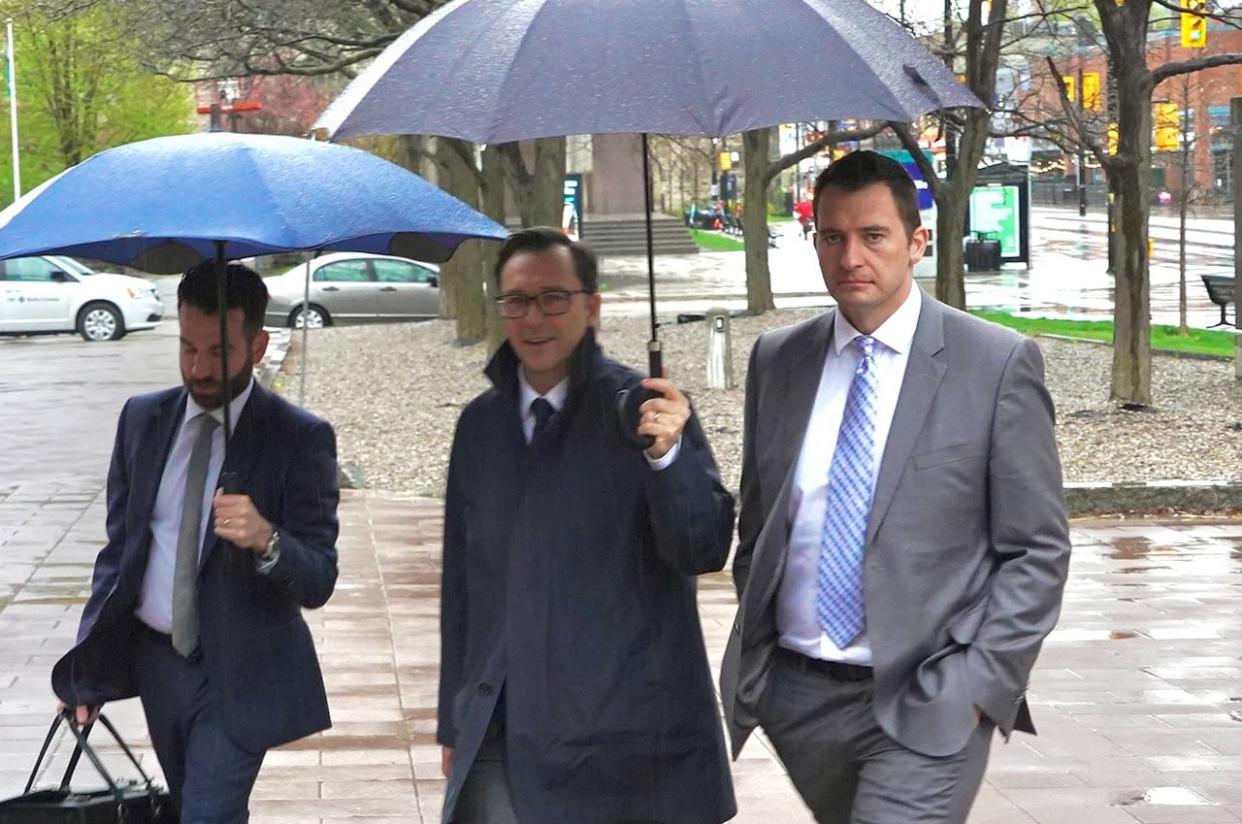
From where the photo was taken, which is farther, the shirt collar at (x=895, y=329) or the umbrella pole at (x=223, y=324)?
the umbrella pole at (x=223, y=324)

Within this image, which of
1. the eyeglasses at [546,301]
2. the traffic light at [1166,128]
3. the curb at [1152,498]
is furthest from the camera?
the traffic light at [1166,128]

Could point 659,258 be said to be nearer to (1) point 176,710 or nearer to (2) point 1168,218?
(2) point 1168,218

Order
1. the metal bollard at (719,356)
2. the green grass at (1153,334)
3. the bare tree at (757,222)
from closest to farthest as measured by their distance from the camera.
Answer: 1. the metal bollard at (719,356)
2. the green grass at (1153,334)
3. the bare tree at (757,222)

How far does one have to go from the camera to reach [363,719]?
7.27m

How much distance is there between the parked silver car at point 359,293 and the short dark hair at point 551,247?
31228 mm

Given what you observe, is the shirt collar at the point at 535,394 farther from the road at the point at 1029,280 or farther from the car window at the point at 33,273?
the car window at the point at 33,273

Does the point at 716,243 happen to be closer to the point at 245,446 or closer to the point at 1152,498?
the point at 1152,498

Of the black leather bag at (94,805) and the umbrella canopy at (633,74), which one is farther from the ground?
the umbrella canopy at (633,74)

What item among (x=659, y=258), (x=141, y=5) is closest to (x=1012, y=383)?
(x=141, y=5)

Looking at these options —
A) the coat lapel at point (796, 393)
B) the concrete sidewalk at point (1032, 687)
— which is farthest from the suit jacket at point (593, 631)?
the concrete sidewalk at point (1032, 687)

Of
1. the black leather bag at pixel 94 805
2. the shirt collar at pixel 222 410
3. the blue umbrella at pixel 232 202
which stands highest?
the blue umbrella at pixel 232 202

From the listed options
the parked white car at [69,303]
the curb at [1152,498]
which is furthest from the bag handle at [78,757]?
the parked white car at [69,303]

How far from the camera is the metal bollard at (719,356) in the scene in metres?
18.3

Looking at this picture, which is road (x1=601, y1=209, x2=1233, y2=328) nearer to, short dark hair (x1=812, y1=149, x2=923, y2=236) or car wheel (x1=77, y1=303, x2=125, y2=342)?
car wheel (x1=77, y1=303, x2=125, y2=342)
